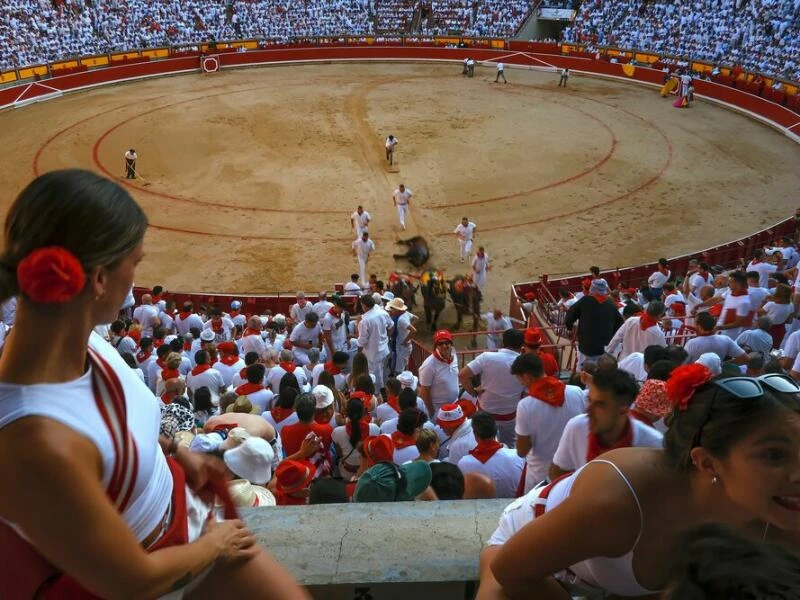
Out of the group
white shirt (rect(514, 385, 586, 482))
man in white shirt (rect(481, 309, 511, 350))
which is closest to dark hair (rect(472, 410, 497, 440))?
white shirt (rect(514, 385, 586, 482))

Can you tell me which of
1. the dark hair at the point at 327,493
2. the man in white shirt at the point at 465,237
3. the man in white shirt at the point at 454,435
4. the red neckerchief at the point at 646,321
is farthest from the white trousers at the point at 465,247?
the dark hair at the point at 327,493

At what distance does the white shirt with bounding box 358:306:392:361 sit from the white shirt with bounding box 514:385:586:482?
479cm

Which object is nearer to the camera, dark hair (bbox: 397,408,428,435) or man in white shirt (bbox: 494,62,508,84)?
dark hair (bbox: 397,408,428,435)

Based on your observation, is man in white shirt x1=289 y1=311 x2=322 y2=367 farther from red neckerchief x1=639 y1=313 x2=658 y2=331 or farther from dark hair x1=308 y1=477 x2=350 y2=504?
dark hair x1=308 y1=477 x2=350 y2=504

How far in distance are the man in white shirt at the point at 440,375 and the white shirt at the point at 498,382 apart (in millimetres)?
392

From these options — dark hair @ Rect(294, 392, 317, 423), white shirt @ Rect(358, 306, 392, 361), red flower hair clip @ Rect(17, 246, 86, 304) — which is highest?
red flower hair clip @ Rect(17, 246, 86, 304)

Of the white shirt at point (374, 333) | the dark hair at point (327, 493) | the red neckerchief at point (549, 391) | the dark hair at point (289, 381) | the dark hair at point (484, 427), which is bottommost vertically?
the white shirt at point (374, 333)

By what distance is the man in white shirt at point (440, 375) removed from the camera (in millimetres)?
7082

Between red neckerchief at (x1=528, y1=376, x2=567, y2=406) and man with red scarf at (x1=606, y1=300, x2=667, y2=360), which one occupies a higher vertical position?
red neckerchief at (x1=528, y1=376, x2=567, y2=406)

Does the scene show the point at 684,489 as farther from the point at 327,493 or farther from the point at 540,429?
the point at 540,429

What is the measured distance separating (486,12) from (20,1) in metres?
22.2

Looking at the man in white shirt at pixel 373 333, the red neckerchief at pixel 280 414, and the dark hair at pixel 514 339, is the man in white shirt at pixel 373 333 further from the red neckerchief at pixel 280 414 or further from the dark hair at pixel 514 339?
the red neckerchief at pixel 280 414

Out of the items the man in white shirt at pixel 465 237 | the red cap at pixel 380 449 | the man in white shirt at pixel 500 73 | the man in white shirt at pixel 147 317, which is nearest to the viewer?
the red cap at pixel 380 449

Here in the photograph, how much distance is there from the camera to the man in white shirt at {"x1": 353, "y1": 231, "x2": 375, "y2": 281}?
45.0 ft
